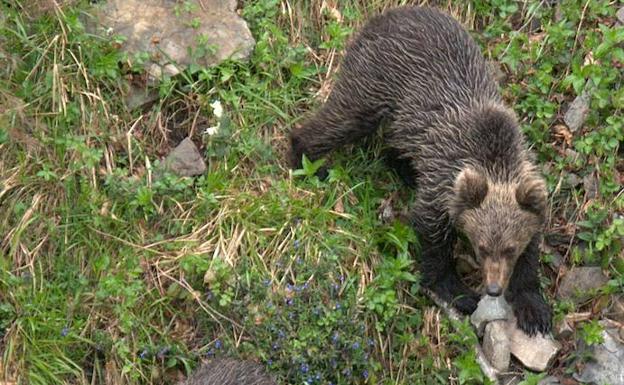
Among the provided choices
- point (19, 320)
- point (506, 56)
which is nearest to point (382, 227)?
point (506, 56)

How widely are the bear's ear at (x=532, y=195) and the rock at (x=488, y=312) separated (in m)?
0.68

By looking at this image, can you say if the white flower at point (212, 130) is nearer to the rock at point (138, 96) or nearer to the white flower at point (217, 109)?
the white flower at point (217, 109)

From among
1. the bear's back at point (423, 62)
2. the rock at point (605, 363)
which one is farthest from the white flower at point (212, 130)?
the rock at point (605, 363)

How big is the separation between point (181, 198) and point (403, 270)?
5.32 feet

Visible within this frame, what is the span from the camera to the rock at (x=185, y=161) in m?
8.04

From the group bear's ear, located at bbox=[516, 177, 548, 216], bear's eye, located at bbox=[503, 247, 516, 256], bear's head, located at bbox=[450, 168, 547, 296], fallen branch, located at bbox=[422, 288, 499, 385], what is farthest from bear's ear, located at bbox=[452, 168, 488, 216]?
fallen branch, located at bbox=[422, 288, 499, 385]

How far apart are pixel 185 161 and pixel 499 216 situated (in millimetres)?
2286

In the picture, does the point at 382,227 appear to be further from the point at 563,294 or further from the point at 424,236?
the point at 563,294

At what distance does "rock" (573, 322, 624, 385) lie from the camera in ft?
23.7

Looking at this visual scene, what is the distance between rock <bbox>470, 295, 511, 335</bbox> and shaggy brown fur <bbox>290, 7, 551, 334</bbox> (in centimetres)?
7

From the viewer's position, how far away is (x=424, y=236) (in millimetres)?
7719

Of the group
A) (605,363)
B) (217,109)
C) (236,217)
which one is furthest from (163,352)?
(605,363)

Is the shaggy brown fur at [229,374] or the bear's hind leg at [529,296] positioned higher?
the bear's hind leg at [529,296]

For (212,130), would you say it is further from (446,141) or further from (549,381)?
(549,381)
